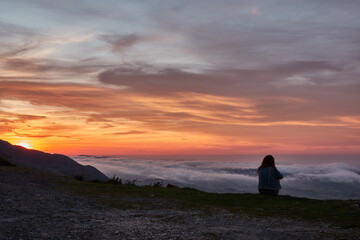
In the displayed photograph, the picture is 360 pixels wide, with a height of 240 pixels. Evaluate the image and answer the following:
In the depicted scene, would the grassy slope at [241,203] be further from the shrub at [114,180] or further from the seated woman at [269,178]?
the shrub at [114,180]

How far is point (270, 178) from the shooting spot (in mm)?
18828

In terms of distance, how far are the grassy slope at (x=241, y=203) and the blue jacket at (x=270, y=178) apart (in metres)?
0.75

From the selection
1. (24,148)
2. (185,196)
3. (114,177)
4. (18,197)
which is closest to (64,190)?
(18,197)

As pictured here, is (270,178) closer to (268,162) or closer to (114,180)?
(268,162)

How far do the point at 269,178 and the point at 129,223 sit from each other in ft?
31.9

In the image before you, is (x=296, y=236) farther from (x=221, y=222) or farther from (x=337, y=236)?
(x=221, y=222)

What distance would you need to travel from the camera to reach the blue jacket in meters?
18.8

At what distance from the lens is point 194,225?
1102 cm

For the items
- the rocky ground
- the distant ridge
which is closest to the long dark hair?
the rocky ground

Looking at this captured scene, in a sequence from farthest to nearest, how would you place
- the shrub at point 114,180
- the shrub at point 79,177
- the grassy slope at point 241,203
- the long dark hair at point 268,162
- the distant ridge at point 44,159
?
the distant ridge at point 44,159 → the shrub at point 79,177 → the shrub at point 114,180 → the long dark hair at point 268,162 → the grassy slope at point 241,203

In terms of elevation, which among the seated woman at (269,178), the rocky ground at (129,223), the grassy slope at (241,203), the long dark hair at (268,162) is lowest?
the rocky ground at (129,223)

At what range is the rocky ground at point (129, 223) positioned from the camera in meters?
9.48

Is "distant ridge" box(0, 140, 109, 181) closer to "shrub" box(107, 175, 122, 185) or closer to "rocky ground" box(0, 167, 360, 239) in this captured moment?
"shrub" box(107, 175, 122, 185)

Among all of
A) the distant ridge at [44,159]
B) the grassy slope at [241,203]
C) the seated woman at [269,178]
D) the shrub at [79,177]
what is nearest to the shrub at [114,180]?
the shrub at [79,177]
